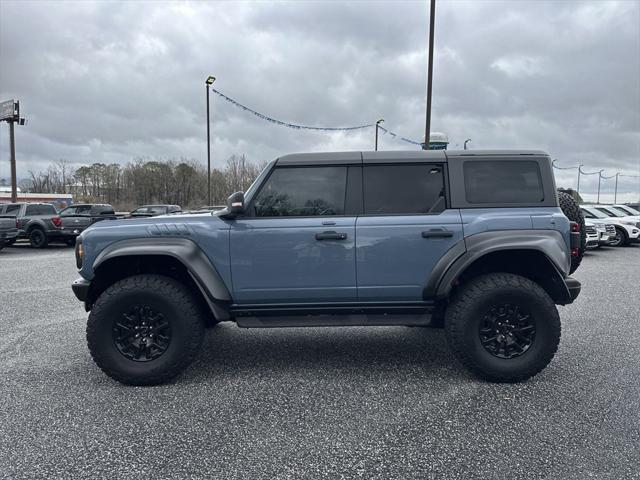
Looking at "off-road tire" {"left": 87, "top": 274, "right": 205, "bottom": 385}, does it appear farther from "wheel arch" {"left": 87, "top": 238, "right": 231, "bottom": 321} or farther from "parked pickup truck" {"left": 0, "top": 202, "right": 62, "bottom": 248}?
"parked pickup truck" {"left": 0, "top": 202, "right": 62, "bottom": 248}

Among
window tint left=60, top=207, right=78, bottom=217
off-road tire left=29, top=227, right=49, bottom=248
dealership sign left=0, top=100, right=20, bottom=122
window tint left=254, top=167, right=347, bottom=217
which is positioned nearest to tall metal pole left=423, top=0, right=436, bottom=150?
window tint left=254, top=167, right=347, bottom=217

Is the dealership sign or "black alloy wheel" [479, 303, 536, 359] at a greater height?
the dealership sign

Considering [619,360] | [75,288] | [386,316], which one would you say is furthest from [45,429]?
[619,360]

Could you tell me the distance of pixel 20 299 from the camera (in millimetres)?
7035

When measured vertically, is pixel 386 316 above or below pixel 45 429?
above

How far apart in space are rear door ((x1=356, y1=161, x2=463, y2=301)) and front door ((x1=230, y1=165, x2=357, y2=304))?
0.13m

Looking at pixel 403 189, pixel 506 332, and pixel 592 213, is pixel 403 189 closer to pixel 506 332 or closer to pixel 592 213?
pixel 506 332

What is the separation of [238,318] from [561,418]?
8.52 feet

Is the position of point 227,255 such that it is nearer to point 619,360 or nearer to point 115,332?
point 115,332

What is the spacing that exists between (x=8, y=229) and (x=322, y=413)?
48.6 ft

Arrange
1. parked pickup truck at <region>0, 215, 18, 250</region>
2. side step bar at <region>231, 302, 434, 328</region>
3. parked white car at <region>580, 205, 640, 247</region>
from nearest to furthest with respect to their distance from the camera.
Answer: side step bar at <region>231, 302, 434, 328</region> → parked pickup truck at <region>0, 215, 18, 250</region> → parked white car at <region>580, 205, 640, 247</region>

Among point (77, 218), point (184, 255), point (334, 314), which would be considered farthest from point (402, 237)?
point (77, 218)

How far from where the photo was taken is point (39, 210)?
1590 cm

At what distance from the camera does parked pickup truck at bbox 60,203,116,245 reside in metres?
15.3
